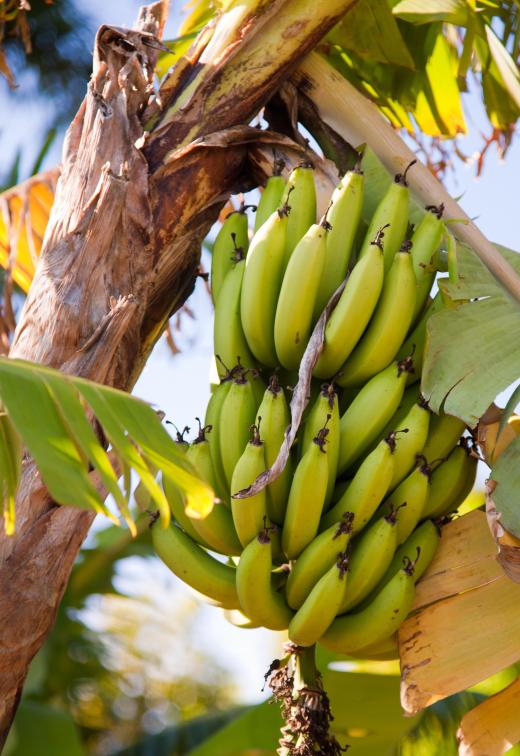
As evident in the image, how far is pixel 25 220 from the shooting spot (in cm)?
240

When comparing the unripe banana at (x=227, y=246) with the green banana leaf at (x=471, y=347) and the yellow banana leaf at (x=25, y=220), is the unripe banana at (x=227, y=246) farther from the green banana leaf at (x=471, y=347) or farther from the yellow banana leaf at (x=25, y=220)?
the yellow banana leaf at (x=25, y=220)

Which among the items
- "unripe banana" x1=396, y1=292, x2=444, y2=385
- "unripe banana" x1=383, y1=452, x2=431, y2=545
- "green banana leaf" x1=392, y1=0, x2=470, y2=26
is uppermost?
"green banana leaf" x1=392, y1=0, x2=470, y2=26

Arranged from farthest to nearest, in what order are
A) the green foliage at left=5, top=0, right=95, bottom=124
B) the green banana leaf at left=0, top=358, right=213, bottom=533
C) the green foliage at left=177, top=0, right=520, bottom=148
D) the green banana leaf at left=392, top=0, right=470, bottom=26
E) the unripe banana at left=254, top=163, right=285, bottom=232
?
the green foliage at left=5, top=0, right=95, bottom=124
the green foliage at left=177, top=0, right=520, bottom=148
the green banana leaf at left=392, top=0, right=470, bottom=26
the unripe banana at left=254, top=163, right=285, bottom=232
the green banana leaf at left=0, top=358, right=213, bottom=533

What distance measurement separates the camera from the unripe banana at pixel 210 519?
163cm

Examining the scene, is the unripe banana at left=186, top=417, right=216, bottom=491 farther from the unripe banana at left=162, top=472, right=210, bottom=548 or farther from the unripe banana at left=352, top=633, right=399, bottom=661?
the unripe banana at left=352, top=633, right=399, bottom=661

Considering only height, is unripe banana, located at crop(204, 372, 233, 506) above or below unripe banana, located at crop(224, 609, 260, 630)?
above

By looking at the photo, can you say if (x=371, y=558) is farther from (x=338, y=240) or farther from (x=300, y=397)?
(x=338, y=240)

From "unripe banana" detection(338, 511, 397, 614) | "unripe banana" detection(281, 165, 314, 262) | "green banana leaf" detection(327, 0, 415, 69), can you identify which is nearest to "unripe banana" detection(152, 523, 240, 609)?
"unripe banana" detection(338, 511, 397, 614)

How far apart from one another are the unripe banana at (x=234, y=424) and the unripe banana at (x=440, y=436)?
321 millimetres

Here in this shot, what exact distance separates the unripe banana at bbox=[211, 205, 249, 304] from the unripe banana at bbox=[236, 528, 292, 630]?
56cm

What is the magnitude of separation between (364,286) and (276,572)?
516 millimetres

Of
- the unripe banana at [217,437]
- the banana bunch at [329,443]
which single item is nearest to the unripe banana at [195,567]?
the banana bunch at [329,443]

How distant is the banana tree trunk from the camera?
154cm

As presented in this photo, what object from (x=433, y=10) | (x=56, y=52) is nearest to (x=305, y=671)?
(x=433, y=10)
